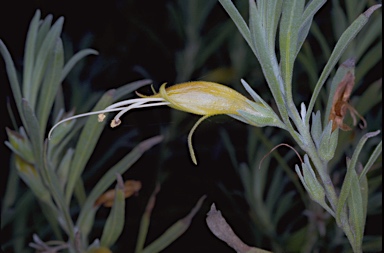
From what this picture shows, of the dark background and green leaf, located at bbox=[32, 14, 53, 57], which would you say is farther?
the dark background

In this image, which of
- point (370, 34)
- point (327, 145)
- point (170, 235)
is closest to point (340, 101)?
point (327, 145)

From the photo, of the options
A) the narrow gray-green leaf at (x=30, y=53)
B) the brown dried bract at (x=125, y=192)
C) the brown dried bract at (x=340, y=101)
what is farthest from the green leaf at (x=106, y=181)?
the brown dried bract at (x=340, y=101)

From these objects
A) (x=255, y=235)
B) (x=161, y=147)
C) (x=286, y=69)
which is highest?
(x=286, y=69)

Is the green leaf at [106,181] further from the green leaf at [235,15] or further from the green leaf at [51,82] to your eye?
the green leaf at [235,15]

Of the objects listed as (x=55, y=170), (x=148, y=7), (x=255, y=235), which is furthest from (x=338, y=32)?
(x=148, y=7)

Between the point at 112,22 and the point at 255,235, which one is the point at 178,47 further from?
the point at 255,235

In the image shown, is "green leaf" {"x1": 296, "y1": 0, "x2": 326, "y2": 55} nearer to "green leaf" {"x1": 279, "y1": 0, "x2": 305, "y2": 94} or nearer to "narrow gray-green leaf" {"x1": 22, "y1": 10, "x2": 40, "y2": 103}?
"green leaf" {"x1": 279, "y1": 0, "x2": 305, "y2": 94}

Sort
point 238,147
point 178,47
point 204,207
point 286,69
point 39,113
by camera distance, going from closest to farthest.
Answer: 1. point 286,69
2. point 39,113
3. point 204,207
4. point 238,147
5. point 178,47

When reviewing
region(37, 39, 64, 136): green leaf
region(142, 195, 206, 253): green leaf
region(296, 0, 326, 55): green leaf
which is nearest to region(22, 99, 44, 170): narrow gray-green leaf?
region(37, 39, 64, 136): green leaf

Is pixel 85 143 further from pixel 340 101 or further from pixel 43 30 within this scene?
pixel 340 101

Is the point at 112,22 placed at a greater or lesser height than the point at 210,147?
greater

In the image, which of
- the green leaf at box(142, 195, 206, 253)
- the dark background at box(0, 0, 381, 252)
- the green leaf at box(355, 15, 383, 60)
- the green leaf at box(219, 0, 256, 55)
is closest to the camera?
the green leaf at box(219, 0, 256, 55)
